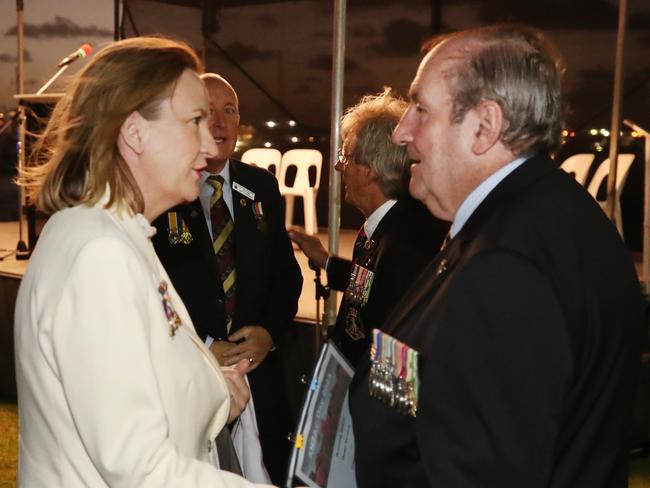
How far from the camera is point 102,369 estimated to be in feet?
3.87

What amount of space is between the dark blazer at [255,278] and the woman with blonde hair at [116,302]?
113 centimetres

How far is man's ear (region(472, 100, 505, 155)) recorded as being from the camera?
1.35 meters

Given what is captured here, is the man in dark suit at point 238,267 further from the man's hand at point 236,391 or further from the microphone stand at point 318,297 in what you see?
the man's hand at point 236,391

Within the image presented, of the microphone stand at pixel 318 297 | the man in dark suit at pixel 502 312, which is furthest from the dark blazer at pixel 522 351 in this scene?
the microphone stand at pixel 318 297

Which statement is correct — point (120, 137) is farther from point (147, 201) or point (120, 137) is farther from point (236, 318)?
point (236, 318)

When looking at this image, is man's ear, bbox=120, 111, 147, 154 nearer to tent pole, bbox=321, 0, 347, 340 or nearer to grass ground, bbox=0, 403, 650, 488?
tent pole, bbox=321, 0, 347, 340

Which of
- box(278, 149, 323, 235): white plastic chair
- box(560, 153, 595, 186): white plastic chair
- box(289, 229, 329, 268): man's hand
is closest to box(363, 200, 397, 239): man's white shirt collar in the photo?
box(289, 229, 329, 268): man's hand

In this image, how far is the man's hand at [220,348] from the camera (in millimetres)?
2517

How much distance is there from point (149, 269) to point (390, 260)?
1056 millimetres

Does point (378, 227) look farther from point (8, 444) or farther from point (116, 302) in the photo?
point (8, 444)

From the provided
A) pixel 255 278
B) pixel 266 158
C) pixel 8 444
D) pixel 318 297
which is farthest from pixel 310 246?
pixel 266 158

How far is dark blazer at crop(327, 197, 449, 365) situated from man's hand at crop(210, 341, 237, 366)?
0.36m

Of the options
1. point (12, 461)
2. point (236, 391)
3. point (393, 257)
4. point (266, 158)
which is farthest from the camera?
point (266, 158)

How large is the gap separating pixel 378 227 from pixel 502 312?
4.39 feet
